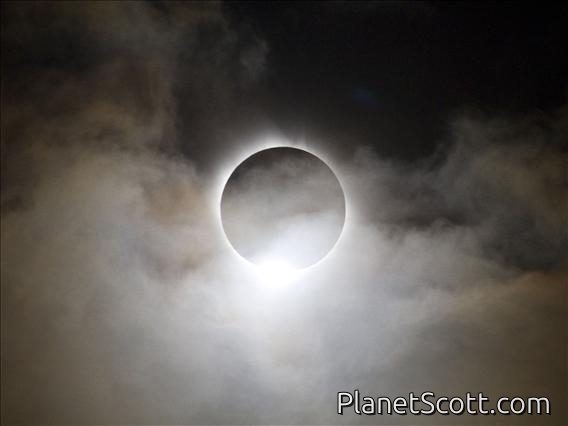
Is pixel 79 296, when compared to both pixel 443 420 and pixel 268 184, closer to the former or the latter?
pixel 268 184

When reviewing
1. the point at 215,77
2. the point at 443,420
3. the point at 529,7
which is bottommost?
the point at 443,420

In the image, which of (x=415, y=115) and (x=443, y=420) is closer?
(x=443, y=420)

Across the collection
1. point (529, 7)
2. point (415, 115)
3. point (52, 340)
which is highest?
point (529, 7)

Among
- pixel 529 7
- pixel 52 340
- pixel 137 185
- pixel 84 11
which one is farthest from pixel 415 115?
pixel 52 340

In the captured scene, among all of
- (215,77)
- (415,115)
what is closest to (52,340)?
(215,77)

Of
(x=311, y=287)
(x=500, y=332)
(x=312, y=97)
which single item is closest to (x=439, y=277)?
(x=500, y=332)

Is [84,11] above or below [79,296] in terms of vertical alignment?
above

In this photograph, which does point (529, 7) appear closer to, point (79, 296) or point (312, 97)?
point (312, 97)

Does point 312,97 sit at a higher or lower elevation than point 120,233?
higher
